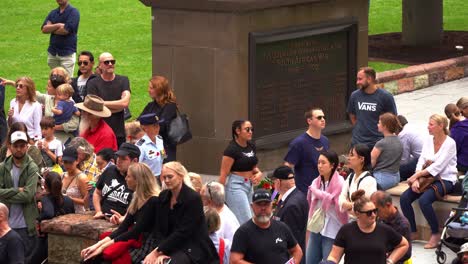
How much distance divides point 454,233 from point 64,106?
6395mm

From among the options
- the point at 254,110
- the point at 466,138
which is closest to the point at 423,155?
the point at 466,138

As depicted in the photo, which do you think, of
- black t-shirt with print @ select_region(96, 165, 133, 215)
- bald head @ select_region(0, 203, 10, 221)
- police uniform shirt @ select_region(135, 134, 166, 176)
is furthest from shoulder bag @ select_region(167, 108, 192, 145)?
bald head @ select_region(0, 203, 10, 221)

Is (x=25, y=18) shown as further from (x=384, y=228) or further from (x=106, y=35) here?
(x=384, y=228)

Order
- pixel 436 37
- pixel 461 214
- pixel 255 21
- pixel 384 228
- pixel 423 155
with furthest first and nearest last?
pixel 436 37
pixel 255 21
pixel 423 155
pixel 461 214
pixel 384 228

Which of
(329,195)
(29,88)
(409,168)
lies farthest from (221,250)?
(29,88)

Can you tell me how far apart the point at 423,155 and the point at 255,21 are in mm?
3476

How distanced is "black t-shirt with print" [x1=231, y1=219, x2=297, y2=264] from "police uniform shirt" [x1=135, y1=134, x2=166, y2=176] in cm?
378

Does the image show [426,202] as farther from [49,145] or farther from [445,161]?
[49,145]

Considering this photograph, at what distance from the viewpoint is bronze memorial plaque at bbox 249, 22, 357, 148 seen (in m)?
20.7

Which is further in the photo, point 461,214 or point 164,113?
point 164,113

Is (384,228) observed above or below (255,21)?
below

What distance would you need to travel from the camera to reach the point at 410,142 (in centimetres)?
1931

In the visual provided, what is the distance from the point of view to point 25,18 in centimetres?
3703

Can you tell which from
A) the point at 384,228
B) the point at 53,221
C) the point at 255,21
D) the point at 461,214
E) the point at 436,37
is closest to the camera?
the point at 384,228
